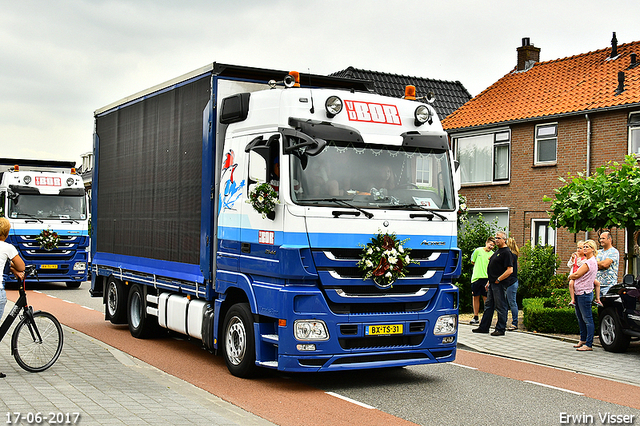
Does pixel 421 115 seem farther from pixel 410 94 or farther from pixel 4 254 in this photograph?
pixel 4 254

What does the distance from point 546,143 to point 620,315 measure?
12957 mm

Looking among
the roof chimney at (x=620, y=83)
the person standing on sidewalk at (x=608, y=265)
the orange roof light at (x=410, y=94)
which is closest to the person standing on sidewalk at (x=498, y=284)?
the person standing on sidewalk at (x=608, y=265)

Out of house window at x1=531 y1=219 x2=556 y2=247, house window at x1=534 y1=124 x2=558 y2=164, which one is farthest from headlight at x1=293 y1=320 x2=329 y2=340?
house window at x1=534 y1=124 x2=558 y2=164

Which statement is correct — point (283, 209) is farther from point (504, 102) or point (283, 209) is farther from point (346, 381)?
point (504, 102)

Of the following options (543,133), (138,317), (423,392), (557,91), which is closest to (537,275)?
(543,133)

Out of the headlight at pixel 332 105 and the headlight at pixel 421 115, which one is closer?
the headlight at pixel 332 105

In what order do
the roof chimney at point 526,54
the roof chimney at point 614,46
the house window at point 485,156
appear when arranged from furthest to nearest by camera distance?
the roof chimney at point 526,54 < the roof chimney at point 614,46 < the house window at point 485,156

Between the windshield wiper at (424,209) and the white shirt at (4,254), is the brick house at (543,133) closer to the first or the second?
the windshield wiper at (424,209)

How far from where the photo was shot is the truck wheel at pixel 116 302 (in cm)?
1274

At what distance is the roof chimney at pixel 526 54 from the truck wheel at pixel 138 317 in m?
21.1

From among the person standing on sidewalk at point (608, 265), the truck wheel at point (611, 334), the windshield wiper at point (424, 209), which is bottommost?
the truck wheel at point (611, 334)

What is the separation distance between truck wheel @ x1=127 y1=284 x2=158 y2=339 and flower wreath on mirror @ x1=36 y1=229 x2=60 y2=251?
34.8 feet

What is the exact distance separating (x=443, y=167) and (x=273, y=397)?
11.0 ft

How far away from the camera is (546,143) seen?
23.6 meters
